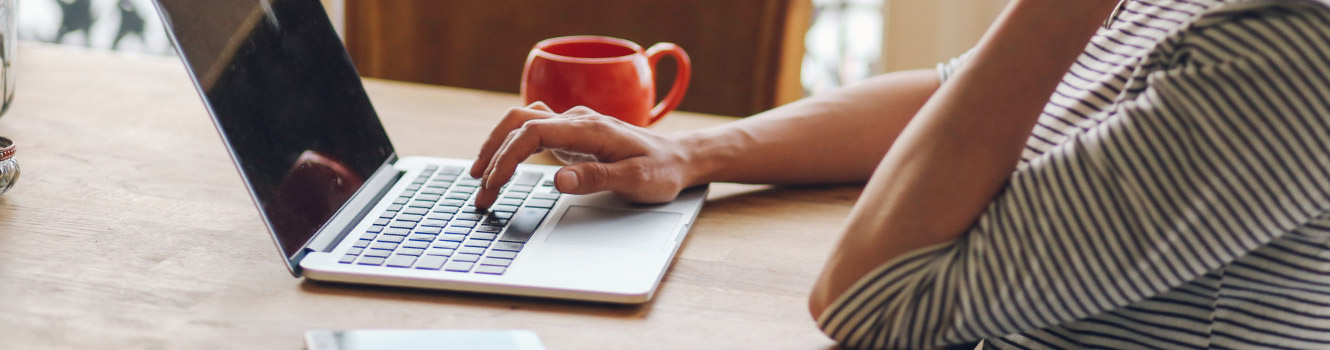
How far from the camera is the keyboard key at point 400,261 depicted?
64 cm

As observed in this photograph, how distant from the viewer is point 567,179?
29.4 inches

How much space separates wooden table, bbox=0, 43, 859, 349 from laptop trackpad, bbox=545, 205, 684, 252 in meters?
0.03

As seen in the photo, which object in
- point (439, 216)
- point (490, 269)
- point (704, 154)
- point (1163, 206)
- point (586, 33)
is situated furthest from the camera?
point (586, 33)

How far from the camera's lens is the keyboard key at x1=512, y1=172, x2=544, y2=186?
0.84m

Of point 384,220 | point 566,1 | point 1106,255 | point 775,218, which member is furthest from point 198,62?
point 566,1

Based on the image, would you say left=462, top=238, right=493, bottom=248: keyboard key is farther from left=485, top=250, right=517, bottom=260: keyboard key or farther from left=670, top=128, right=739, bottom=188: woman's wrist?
left=670, top=128, right=739, bottom=188: woman's wrist

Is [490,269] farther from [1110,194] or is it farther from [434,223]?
[1110,194]

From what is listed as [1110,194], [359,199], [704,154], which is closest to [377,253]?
[359,199]

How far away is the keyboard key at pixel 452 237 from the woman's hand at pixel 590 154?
6 cm

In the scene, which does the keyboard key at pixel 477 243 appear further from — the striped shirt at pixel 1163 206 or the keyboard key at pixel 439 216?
the striped shirt at pixel 1163 206

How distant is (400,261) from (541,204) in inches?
6.0

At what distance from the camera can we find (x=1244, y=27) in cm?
52

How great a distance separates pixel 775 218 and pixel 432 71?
78cm

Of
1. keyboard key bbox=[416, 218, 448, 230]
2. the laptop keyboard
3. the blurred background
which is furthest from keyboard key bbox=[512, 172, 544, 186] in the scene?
the blurred background
